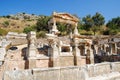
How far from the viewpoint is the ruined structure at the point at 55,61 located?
543 cm

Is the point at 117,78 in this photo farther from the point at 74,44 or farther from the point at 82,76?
the point at 74,44

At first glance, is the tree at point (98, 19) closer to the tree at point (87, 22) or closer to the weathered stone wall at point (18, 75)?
the tree at point (87, 22)

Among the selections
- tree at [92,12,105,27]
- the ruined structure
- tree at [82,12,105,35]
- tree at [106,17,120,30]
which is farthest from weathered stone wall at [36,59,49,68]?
tree at [106,17,120,30]

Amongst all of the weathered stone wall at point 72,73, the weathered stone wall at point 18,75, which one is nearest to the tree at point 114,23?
the weathered stone wall at point 72,73

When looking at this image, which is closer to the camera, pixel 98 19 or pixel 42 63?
pixel 42 63

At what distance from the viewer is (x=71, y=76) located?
236 inches

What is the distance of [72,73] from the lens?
19.9 feet

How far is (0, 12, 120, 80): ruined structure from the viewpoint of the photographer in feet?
17.8

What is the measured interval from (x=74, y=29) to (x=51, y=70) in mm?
24042

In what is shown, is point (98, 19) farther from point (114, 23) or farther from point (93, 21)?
point (114, 23)

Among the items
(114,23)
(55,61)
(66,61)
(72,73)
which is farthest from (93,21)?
(72,73)

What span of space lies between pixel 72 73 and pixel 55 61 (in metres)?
8.41

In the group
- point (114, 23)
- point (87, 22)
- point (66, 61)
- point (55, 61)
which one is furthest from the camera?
point (114, 23)

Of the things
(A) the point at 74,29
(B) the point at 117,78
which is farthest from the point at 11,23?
(B) the point at 117,78
